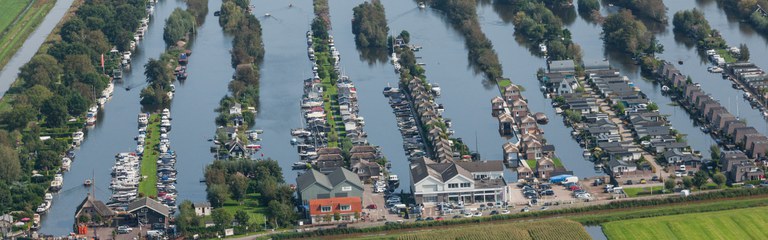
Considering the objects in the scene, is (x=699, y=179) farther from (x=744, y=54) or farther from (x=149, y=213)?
(x=744, y=54)

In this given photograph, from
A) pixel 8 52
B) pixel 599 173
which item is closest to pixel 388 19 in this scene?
pixel 8 52

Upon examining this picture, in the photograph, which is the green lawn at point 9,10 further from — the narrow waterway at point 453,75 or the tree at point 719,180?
the tree at point 719,180

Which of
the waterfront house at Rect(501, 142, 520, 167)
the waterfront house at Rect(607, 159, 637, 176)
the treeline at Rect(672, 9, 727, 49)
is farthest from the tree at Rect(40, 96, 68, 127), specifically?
the treeline at Rect(672, 9, 727, 49)

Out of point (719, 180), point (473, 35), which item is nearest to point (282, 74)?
point (473, 35)

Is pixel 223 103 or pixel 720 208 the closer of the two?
pixel 720 208

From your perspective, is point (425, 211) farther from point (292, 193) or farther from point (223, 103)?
point (223, 103)

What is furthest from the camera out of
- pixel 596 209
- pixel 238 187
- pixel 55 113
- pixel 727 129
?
pixel 55 113
